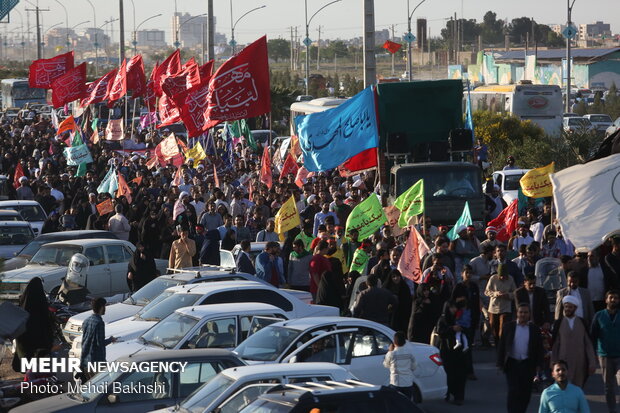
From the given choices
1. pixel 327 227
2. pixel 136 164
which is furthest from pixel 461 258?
pixel 136 164

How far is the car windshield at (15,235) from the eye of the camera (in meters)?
22.7

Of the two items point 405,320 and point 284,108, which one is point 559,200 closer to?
point 405,320

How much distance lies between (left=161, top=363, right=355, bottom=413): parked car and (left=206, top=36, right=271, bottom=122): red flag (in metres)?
15.8

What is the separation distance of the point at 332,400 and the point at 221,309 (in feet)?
16.6

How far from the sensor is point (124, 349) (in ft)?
42.5

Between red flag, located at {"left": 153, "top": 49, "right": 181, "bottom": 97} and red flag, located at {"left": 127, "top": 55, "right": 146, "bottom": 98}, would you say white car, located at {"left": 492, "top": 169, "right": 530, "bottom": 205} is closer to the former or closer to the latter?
red flag, located at {"left": 153, "top": 49, "right": 181, "bottom": 97}

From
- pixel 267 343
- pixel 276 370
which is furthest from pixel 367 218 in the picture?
pixel 276 370

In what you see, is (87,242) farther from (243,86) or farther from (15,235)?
(243,86)

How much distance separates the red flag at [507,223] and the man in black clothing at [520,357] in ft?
23.7

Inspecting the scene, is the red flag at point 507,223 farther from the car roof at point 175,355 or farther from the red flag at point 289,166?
the car roof at point 175,355

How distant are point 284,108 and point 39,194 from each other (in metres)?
37.3

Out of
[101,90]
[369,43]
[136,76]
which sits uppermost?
[369,43]

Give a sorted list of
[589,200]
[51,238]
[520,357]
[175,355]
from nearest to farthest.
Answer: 1. [589,200]
2. [175,355]
3. [520,357]
4. [51,238]

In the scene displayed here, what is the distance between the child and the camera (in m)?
13.1
